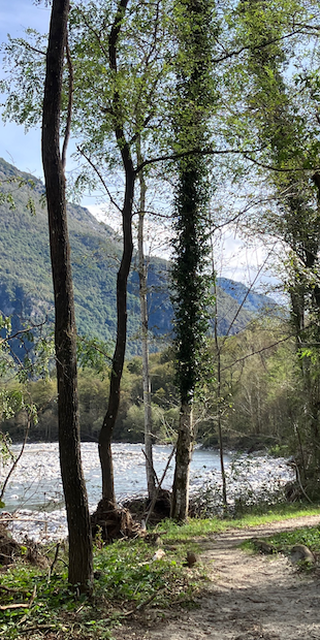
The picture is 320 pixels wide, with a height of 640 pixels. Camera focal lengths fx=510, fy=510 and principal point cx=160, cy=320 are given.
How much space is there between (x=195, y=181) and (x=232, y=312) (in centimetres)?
511

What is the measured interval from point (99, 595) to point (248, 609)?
55.2 inches

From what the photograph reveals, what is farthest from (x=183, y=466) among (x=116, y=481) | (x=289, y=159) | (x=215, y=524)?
(x=116, y=481)

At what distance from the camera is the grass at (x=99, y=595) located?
3.87 m

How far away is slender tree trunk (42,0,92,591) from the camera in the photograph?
15.3 ft

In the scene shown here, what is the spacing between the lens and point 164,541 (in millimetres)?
8375

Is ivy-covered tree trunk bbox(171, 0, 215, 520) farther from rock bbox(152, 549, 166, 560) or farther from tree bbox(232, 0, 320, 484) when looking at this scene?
rock bbox(152, 549, 166, 560)

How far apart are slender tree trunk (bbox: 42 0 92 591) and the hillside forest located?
13mm

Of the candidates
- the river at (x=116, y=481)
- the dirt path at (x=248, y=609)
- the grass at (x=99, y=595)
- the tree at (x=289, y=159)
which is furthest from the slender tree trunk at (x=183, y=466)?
the grass at (x=99, y=595)

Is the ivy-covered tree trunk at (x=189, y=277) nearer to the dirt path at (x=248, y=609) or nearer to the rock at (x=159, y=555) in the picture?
the dirt path at (x=248, y=609)

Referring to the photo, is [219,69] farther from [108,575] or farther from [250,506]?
[250,506]

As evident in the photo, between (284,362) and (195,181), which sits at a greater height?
(195,181)

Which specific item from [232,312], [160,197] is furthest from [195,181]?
[232,312]

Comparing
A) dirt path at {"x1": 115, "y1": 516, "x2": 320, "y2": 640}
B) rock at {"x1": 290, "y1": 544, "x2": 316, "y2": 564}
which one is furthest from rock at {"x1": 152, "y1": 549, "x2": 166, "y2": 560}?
rock at {"x1": 290, "y1": 544, "x2": 316, "y2": 564}

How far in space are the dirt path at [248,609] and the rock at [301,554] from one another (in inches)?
4.6
